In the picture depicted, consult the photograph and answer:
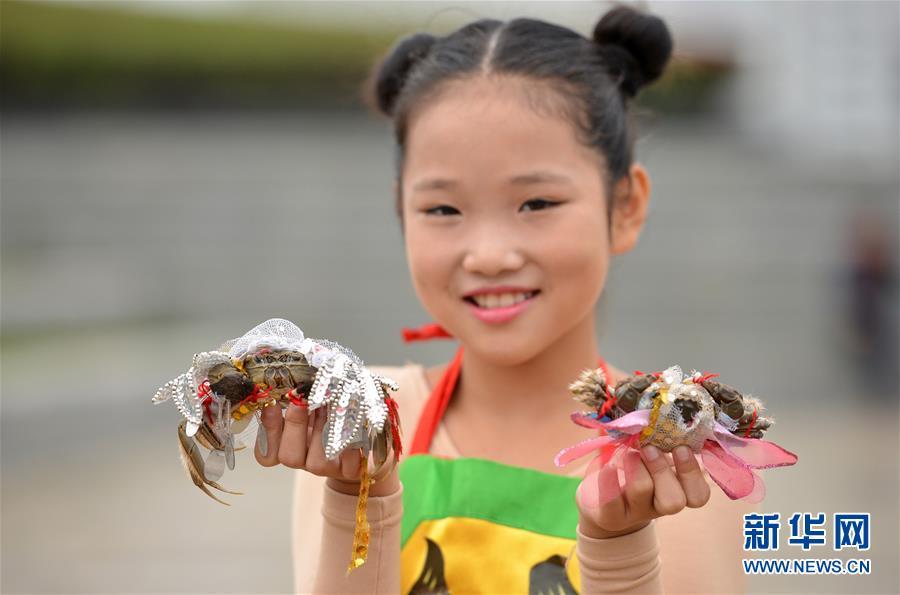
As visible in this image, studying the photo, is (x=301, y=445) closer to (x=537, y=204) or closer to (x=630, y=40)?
(x=537, y=204)

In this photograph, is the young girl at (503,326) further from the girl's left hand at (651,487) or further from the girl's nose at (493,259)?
the girl's left hand at (651,487)

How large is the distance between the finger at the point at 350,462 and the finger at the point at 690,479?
50cm

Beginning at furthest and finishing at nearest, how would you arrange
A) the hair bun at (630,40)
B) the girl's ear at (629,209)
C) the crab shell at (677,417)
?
the hair bun at (630,40) < the girl's ear at (629,209) < the crab shell at (677,417)

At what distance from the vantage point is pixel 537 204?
2.00 m

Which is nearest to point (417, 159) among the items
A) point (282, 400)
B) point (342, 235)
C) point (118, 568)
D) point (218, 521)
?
point (282, 400)

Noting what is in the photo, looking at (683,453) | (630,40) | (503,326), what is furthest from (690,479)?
(630,40)

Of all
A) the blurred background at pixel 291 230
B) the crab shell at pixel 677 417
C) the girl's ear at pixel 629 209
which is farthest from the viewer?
the blurred background at pixel 291 230

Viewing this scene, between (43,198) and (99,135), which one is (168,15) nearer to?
(99,135)

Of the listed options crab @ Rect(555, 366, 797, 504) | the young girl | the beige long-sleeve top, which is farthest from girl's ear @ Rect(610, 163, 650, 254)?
crab @ Rect(555, 366, 797, 504)

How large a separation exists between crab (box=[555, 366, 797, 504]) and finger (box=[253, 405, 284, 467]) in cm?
44

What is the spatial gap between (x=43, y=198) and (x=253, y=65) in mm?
2975

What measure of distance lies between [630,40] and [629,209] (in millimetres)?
407

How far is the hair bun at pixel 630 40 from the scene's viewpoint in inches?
92.4

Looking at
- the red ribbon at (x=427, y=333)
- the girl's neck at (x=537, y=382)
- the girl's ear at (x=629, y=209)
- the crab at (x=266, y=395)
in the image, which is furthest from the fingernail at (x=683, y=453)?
the red ribbon at (x=427, y=333)
